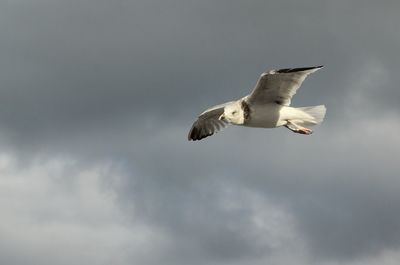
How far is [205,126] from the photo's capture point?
55.3m

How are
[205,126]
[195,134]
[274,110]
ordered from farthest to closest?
[195,134] < [205,126] < [274,110]

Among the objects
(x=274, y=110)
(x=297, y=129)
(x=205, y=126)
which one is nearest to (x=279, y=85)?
(x=274, y=110)

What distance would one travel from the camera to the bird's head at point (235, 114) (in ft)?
165

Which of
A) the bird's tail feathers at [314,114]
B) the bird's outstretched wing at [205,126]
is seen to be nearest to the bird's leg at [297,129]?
the bird's tail feathers at [314,114]

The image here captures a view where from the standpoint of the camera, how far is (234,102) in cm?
5112

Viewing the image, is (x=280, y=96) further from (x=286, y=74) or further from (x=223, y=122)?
(x=223, y=122)

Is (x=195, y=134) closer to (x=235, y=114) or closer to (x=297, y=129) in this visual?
(x=235, y=114)

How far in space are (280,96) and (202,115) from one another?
5.23 m

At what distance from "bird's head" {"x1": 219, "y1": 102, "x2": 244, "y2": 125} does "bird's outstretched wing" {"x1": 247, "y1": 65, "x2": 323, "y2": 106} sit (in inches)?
25.8

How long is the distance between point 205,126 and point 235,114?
5013mm

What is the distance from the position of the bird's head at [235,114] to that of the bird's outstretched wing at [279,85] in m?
0.66

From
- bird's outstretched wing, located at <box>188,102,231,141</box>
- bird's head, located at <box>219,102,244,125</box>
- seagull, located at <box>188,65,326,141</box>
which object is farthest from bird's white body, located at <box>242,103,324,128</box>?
bird's outstretched wing, located at <box>188,102,231,141</box>

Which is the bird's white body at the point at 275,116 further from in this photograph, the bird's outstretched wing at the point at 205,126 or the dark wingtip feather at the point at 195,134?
the dark wingtip feather at the point at 195,134

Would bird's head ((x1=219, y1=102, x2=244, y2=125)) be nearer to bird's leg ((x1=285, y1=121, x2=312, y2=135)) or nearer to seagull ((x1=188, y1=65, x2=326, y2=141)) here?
seagull ((x1=188, y1=65, x2=326, y2=141))
